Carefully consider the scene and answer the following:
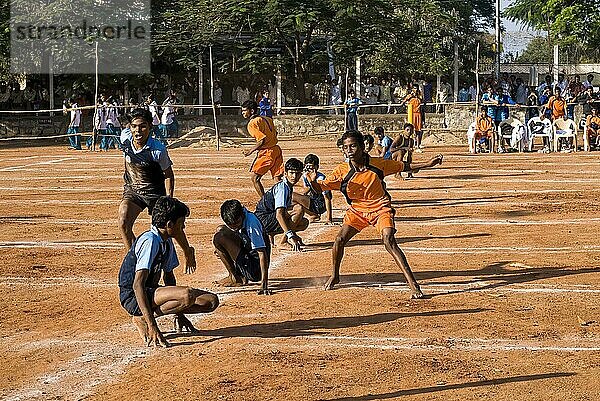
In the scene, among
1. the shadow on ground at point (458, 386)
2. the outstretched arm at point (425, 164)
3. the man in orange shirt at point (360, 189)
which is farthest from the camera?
the outstretched arm at point (425, 164)

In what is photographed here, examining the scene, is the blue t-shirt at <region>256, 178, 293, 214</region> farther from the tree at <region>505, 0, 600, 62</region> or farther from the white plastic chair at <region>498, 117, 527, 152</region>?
the tree at <region>505, 0, 600, 62</region>

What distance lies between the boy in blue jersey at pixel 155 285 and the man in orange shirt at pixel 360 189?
2.23m

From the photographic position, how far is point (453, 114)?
3612cm

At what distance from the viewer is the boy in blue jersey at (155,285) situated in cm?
723

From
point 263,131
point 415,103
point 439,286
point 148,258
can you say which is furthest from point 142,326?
point 415,103

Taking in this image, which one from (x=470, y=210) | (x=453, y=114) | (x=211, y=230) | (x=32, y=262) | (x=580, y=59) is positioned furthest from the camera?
(x=580, y=59)

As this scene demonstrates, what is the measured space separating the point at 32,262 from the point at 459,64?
108ft

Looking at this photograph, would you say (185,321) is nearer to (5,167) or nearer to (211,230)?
(211,230)

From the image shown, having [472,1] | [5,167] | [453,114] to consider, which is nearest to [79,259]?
[5,167]

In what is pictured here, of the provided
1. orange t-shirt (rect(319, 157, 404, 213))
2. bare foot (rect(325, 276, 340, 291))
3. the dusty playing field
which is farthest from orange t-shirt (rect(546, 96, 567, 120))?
bare foot (rect(325, 276, 340, 291))

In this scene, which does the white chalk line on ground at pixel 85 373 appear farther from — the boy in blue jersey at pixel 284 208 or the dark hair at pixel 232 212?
the boy in blue jersey at pixel 284 208

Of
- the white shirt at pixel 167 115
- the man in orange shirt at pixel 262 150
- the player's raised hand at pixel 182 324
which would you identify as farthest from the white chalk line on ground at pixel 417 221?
the white shirt at pixel 167 115

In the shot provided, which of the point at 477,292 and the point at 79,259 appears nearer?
the point at 477,292

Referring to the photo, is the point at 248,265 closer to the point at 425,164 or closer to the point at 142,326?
the point at 425,164
